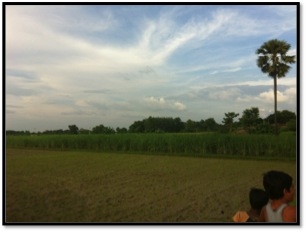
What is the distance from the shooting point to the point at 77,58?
2.51 meters

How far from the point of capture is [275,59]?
2453mm

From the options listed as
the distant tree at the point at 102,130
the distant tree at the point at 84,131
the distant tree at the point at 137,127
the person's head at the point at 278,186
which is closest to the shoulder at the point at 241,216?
the person's head at the point at 278,186

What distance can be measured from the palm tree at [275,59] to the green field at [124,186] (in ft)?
1.78

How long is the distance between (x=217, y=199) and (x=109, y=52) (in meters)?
1.28

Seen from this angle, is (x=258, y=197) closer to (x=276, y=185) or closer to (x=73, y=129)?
(x=276, y=185)

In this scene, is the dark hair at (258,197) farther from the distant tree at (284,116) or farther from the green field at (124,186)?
the distant tree at (284,116)

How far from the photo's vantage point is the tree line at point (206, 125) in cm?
251

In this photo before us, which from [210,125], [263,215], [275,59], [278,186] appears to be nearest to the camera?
[278,186]

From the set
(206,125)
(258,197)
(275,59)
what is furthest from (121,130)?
(275,59)

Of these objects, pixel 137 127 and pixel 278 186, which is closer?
pixel 278 186

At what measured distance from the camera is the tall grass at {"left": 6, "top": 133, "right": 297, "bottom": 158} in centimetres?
257

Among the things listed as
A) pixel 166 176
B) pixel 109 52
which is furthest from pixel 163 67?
pixel 166 176

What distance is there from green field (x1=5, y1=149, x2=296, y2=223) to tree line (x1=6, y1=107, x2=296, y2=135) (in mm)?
215

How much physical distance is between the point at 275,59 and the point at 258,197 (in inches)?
39.3
